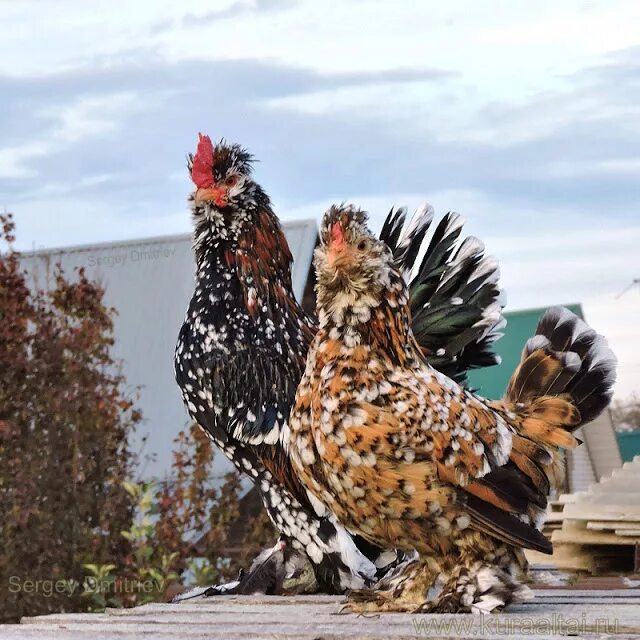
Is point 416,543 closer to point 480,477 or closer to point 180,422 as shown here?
point 480,477

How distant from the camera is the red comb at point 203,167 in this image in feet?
15.6

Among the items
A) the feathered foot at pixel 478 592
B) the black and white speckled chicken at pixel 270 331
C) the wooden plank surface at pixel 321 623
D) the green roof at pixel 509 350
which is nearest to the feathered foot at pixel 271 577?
the black and white speckled chicken at pixel 270 331

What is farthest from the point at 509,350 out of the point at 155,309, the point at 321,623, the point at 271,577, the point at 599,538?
the point at 321,623

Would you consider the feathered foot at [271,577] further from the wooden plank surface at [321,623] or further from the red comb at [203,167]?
the red comb at [203,167]

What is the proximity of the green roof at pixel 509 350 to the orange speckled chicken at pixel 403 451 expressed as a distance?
6690mm

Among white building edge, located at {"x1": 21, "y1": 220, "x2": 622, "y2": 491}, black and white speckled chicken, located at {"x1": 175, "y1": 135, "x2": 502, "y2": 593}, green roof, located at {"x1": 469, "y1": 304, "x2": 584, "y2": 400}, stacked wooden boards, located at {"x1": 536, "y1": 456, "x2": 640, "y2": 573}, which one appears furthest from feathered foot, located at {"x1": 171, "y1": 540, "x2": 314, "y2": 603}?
green roof, located at {"x1": 469, "y1": 304, "x2": 584, "y2": 400}

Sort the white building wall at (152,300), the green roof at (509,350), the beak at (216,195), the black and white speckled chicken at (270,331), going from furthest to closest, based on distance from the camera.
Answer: the green roof at (509,350)
the white building wall at (152,300)
the beak at (216,195)
the black and white speckled chicken at (270,331)

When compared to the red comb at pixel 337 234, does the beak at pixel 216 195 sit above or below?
above

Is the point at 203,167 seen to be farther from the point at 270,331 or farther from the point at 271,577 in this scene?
the point at 271,577

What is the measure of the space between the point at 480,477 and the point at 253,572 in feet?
4.62

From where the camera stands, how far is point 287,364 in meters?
4.63

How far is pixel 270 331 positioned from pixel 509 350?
6567 mm

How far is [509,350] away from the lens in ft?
35.8

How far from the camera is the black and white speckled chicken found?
4.39 metres
